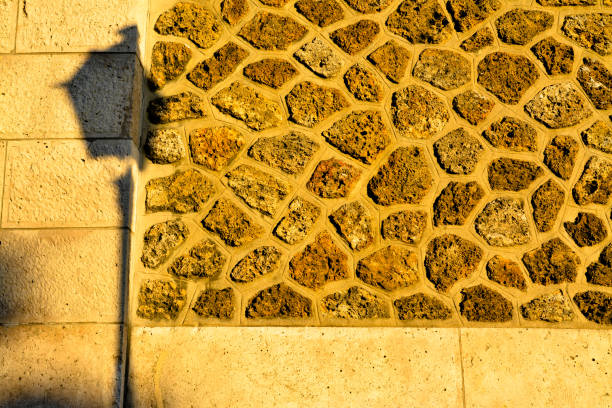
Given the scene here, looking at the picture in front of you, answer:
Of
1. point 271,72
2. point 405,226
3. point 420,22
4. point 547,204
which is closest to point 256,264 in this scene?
point 405,226

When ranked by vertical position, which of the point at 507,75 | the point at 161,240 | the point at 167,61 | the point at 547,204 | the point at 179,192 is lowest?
the point at 161,240

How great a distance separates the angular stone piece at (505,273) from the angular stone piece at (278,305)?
871mm

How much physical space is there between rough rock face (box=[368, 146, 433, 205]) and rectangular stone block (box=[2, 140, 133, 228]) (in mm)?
1166

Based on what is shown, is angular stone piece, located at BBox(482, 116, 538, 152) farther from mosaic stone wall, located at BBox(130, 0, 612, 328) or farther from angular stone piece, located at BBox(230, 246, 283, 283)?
angular stone piece, located at BBox(230, 246, 283, 283)

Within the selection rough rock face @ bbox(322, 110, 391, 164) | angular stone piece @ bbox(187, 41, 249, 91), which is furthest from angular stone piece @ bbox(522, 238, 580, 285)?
angular stone piece @ bbox(187, 41, 249, 91)

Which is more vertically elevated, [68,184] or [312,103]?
[312,103]

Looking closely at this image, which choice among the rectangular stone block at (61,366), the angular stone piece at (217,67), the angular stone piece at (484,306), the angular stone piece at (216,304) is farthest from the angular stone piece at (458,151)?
the rectangular stone block at (61,366)

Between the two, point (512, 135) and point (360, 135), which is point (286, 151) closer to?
point (360, 135)

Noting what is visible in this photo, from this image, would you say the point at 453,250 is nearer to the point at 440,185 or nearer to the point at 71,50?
the point at 440,185

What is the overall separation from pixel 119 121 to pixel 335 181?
105 centimetres

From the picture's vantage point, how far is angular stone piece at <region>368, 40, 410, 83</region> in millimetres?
2732

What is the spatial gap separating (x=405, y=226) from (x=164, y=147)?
1224 mm

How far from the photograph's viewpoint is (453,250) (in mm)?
2520

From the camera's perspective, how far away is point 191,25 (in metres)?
2.77
